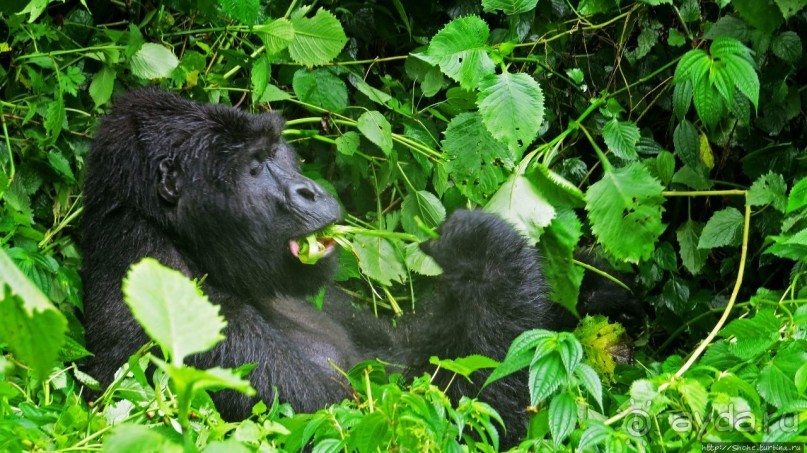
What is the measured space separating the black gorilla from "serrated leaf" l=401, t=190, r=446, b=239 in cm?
57

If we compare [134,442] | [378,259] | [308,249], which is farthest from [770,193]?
[134,442]

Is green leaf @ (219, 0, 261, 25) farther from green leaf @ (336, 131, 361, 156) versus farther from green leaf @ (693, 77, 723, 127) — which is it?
green leaf @ (693, 77, 723, 127)

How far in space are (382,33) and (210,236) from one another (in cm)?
193

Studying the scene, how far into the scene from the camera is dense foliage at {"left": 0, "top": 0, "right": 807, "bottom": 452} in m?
2.04

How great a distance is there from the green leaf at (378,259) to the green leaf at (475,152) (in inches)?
20.2

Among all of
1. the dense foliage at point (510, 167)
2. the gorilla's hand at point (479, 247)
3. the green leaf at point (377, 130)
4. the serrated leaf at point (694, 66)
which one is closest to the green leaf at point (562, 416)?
the dense foliage at point (510, 167)

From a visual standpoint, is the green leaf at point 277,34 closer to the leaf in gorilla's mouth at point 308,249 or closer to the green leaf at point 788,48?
→ the leaf in gorilla's mouth at point 308,249

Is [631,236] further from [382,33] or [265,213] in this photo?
[382,33]

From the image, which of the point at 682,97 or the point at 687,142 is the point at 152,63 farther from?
the point at 687,142

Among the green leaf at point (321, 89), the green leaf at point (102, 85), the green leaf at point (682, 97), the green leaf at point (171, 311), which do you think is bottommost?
the green leaf at point (102, 85)

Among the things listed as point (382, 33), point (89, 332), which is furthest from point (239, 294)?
point (382, 33)

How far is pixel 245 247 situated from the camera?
3113mm

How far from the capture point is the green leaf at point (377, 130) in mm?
3721

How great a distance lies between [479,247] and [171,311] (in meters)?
2.14
